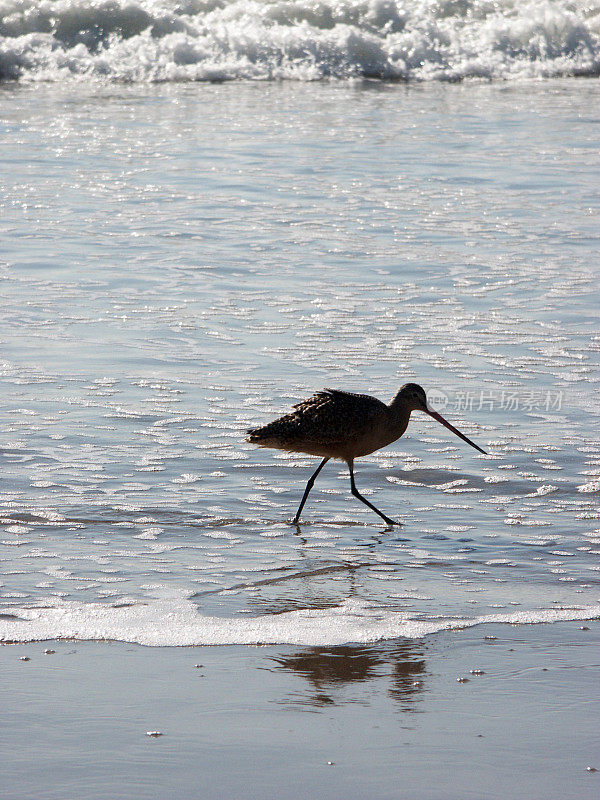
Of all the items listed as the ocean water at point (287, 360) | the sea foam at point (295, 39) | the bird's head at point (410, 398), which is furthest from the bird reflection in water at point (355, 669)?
the sea foam at point (295, 39)

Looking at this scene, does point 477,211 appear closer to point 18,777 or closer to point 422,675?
point 422,675

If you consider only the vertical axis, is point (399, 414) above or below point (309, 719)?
above

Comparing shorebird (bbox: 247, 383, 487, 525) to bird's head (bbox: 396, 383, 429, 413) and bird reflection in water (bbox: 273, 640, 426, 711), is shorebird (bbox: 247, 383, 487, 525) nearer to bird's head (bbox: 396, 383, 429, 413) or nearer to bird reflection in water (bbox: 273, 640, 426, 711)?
bird's head (bbox: 396, 383, 429, 413)

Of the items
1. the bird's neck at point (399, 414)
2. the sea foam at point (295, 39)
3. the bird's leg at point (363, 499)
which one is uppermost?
the sea foam at point (295, 39)

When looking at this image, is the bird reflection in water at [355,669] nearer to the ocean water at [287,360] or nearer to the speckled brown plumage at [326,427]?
the ocean water at [287,360]

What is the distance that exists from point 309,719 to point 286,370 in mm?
4584

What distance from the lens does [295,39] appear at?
24359 millimetres

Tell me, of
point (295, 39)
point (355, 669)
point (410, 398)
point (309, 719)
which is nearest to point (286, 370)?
point (410, 398)

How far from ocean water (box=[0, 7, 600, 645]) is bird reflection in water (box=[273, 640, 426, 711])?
0.13 meters

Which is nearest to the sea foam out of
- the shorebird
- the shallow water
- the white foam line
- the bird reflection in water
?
the shallow water

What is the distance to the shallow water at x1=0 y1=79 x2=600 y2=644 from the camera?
16.1 ft

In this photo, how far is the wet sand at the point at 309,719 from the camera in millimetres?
3305

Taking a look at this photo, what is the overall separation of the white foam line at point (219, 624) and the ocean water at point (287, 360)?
0.04ft

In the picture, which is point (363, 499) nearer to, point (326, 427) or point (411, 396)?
point (326, 427)
